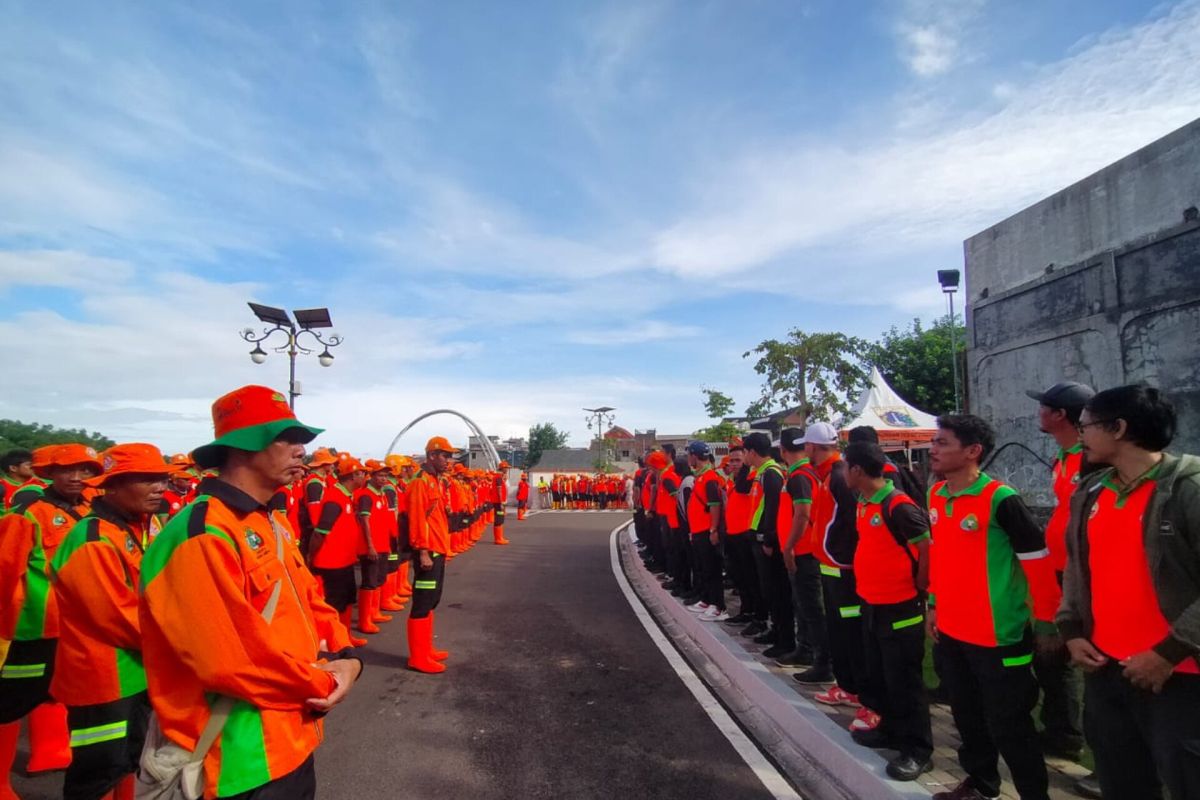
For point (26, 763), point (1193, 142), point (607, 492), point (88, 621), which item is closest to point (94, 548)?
point (88, 621)

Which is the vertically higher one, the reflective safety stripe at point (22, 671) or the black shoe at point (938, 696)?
Answer: the reflective safety stripe at point (22, 671)

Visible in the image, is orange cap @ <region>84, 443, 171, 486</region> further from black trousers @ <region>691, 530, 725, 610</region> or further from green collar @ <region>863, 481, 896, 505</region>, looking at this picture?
black trousers @ <region>691, 530, 725, 610</region>

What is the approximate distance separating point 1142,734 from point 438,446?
5.72 metres

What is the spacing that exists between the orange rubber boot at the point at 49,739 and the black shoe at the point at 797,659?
211 inches

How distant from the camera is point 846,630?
455 cm

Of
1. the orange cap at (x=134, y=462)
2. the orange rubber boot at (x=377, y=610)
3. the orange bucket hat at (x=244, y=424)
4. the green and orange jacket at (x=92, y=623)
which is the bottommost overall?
the orange rubber boot at (x=377, y=610)

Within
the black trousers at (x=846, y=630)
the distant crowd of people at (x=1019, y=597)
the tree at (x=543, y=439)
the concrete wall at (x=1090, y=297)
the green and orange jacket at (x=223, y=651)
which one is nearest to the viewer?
the green and orange jacket at (x=223, y=651)

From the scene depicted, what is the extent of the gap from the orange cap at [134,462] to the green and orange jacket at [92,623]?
12.1 inches

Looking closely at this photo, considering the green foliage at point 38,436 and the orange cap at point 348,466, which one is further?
the green foliage at point 38,436

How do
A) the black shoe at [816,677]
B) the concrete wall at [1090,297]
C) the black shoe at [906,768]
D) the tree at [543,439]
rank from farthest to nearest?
the tree at [543,439]
the concrete wall at [1090,297]
the black shoe at [816,677]
the black shoe at [906,768]

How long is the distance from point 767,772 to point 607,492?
91.5 ft

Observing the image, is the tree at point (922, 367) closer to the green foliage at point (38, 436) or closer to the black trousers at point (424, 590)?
the black trousers at point (424, 590)

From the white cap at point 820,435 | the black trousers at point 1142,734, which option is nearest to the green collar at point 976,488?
the black trousers at point 1142,734

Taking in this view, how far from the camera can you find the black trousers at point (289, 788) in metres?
1.94
